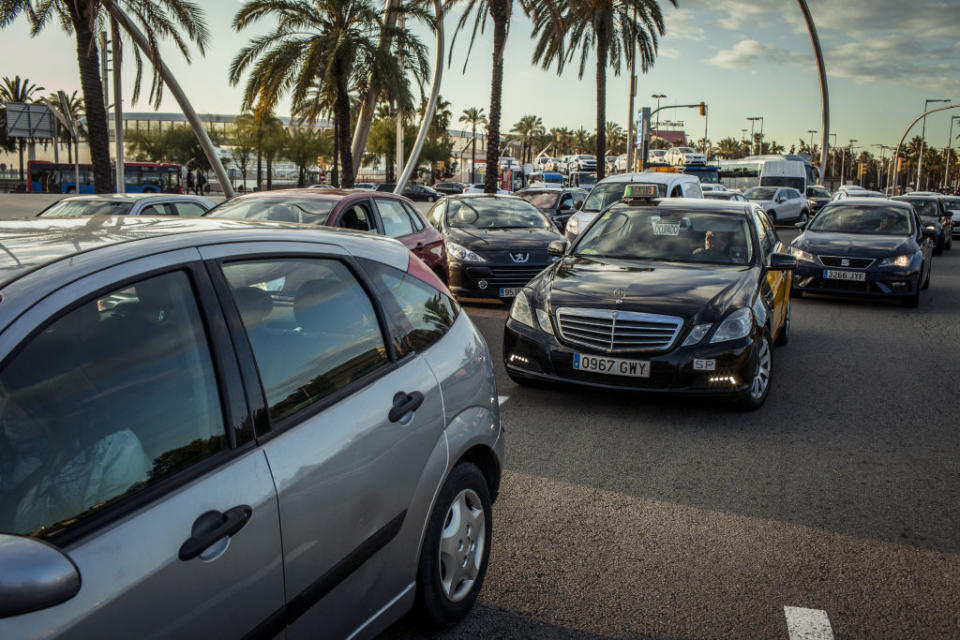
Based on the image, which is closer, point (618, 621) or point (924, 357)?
point (618, 621)

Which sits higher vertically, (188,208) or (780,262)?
(188,208)

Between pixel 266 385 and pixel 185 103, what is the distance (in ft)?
83.1

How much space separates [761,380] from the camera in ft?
20.5

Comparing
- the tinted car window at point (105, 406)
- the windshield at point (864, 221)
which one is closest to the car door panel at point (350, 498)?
the tinted car window at point (105, 406)

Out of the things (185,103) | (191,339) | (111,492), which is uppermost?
(185,103)

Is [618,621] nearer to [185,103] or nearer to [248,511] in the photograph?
[248,511]

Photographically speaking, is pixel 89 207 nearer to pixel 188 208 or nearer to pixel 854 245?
pixel 188 208

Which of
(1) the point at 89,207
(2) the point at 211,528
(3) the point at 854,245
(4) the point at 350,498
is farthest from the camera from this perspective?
(3) the point at 854,245

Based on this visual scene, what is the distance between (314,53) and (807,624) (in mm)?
21162

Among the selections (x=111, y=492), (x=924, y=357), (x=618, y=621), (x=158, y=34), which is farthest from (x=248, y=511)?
(x=158, y=34)

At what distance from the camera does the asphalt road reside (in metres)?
3.25

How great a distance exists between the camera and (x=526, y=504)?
4359 mm

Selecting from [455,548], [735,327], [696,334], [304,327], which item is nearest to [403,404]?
[304,327]

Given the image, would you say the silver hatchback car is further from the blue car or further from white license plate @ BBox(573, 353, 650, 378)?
the blue car
